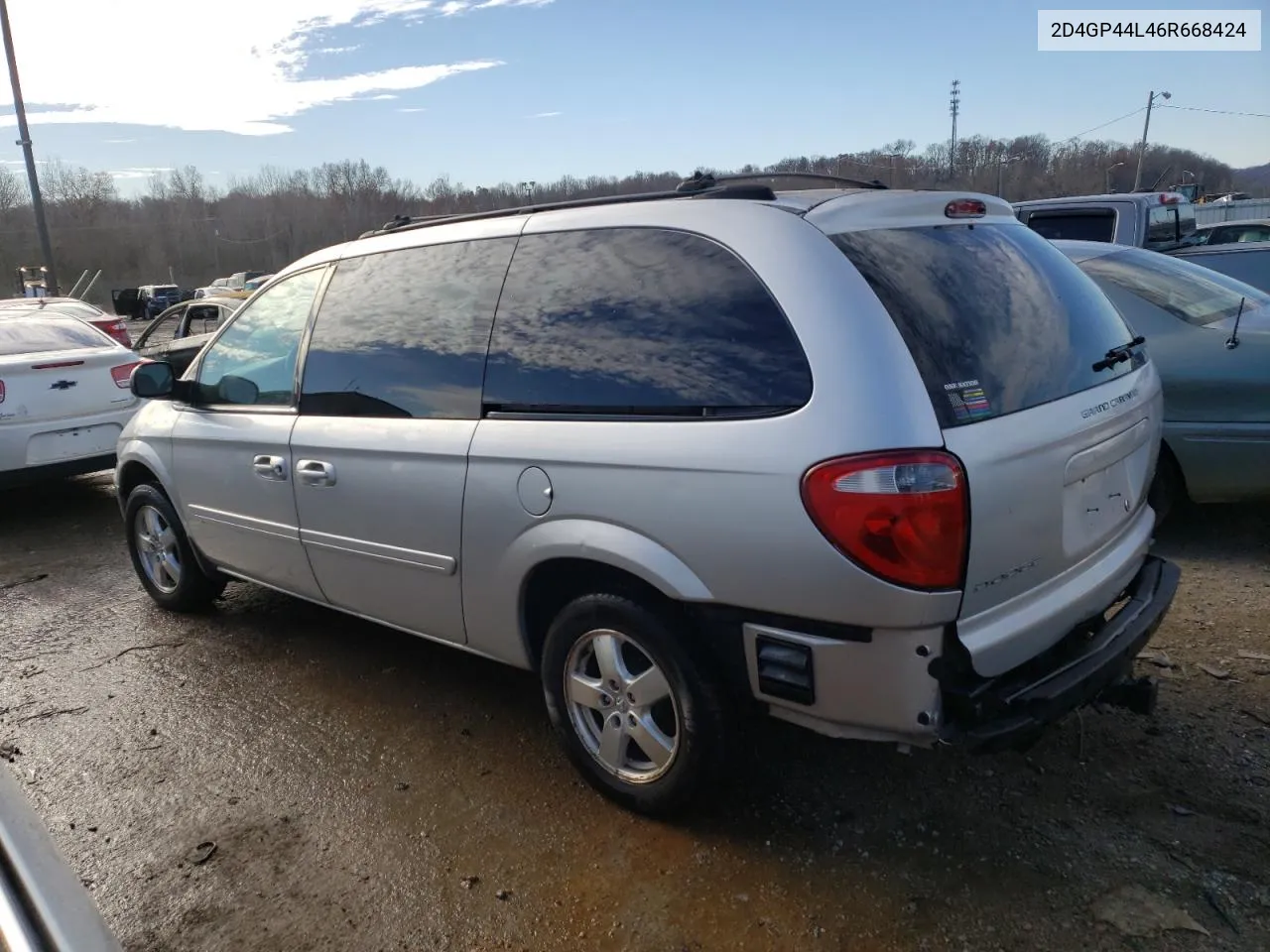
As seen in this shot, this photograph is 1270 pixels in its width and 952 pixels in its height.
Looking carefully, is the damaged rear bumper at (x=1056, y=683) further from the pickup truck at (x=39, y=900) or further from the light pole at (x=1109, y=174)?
the light pole at (x=1109, y=174)

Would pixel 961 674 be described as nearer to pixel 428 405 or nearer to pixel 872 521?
pixel 872 521

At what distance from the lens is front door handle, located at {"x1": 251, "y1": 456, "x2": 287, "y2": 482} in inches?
143

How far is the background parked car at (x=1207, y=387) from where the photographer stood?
443 centimetres

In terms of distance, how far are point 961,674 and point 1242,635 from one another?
235 cm

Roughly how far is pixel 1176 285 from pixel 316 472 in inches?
185

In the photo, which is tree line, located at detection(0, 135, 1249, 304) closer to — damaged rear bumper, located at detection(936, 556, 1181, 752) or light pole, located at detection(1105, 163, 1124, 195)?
light pole, located at detection(1105, 163, 1124, 195)

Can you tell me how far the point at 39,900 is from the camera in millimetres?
1782

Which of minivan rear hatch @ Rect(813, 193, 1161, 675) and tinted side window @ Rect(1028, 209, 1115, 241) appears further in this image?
tinted side window @ Rect(1028, 209, 1115, 241)

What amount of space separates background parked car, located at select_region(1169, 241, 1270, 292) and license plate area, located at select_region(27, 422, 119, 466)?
8.25 m

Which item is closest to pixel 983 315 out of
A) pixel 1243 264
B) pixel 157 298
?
pixel 1243 264

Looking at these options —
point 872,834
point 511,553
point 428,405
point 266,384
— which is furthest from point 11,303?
point 872,834

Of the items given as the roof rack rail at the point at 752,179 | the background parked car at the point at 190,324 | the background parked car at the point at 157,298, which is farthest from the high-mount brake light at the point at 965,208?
the background parked car at the point at 157,298

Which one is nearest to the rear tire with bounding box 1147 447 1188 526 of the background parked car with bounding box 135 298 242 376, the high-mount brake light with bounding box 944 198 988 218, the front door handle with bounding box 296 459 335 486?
the high-mount brake light with bounding box 944 198 988 218

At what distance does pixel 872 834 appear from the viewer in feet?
8.77
